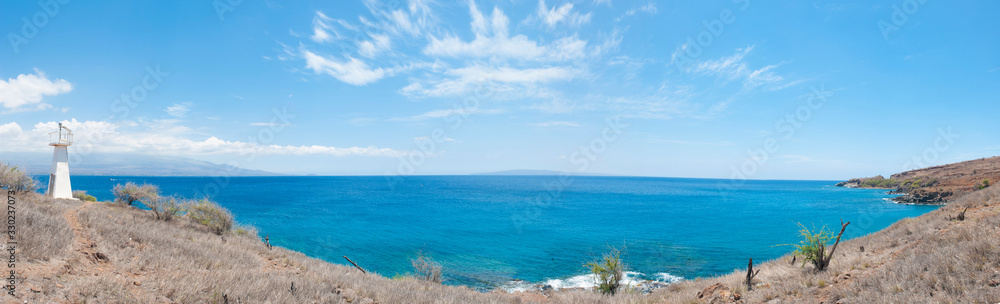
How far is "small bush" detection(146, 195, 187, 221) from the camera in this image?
846 inches

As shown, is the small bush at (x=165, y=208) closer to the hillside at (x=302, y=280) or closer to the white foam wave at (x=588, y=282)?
the hillside at (x=302, y=280)

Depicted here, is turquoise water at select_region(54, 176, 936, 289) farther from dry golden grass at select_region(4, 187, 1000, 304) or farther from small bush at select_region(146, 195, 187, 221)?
dry golden grass at select_region(4, 187, 1000, 304)

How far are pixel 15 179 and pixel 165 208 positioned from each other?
588 centimetres

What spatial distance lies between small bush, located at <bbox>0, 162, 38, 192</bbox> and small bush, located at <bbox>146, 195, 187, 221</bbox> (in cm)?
497

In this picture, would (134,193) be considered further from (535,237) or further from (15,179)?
(535,237)

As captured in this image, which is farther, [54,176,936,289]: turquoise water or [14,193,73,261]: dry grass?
[54,176,936,289]: turquoise water

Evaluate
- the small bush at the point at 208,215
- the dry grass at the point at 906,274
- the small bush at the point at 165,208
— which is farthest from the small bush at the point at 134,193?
the dry grass at the point at 906,274

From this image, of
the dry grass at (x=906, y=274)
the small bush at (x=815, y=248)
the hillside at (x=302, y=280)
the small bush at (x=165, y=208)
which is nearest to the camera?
the hillside at (x=302, y=280)

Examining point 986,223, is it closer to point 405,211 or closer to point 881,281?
point 881,281

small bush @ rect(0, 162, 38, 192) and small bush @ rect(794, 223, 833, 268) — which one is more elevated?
small bush @ rect(0, 162, 38, 192)

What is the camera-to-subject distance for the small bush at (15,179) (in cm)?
1802

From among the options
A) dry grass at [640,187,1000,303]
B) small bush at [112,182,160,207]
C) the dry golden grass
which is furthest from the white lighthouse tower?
dry grass at [640,187,1000,303]

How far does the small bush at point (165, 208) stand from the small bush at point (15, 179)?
4.97 metres

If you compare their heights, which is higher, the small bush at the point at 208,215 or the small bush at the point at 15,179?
the small bush at the point at 15,179
